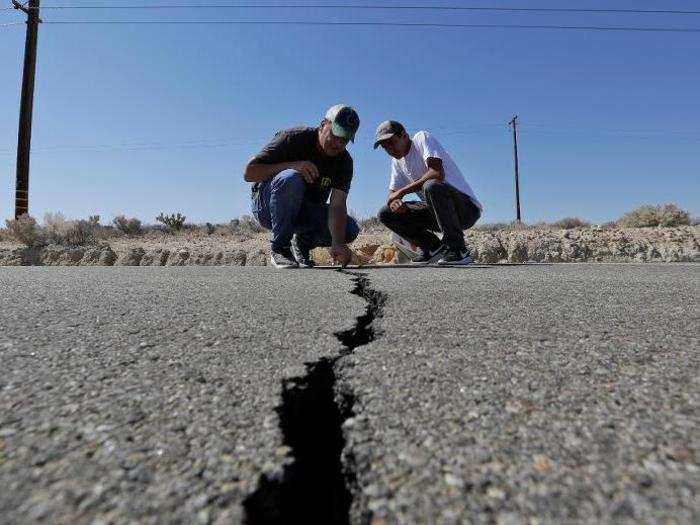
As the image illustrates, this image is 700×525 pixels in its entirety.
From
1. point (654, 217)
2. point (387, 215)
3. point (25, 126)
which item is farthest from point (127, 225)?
point (654, 217)

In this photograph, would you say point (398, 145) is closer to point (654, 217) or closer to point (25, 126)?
point (25, 126)

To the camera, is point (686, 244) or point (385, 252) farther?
point (686, 244)

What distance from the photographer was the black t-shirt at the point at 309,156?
3.84 metres

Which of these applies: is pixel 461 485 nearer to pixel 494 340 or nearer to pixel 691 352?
pixel 494 340

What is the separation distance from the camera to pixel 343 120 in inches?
140

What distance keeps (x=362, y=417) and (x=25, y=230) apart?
30.2 feet

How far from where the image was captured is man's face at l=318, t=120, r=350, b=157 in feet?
12.1

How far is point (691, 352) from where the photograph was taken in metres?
1.09

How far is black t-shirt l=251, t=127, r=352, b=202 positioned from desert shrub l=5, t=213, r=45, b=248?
5769mm

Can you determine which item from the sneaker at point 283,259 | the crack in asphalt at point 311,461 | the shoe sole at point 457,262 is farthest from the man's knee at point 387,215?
the crack in asphalt at point 311,461

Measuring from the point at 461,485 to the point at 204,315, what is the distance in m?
1.19

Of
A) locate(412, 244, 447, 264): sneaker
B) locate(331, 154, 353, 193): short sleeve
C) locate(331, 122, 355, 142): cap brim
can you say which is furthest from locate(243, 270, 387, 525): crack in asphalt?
locate(412, 244, 447, 264): sneaker

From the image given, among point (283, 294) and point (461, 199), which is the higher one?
point (461, 199)

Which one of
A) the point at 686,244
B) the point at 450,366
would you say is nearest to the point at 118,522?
the point at 450,366
